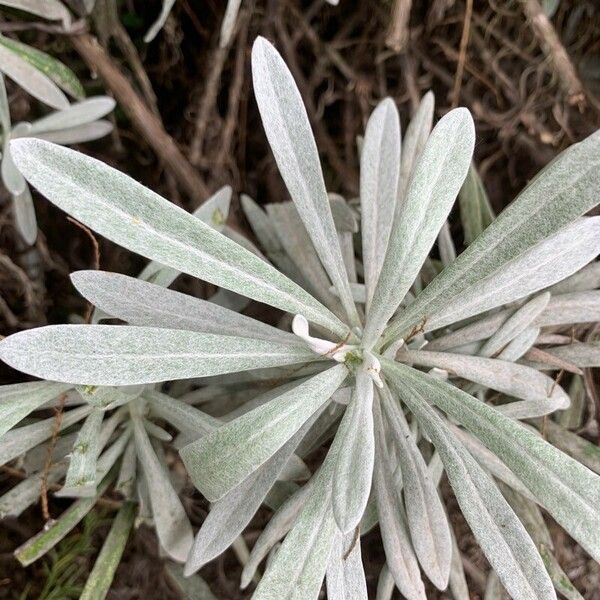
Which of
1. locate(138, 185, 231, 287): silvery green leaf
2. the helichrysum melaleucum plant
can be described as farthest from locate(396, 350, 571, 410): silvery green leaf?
locate(138, 185, 231, 287): silvery green leaf

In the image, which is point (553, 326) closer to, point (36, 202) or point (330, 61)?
point (330, 61)

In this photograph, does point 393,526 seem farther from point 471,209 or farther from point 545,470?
point 471,209

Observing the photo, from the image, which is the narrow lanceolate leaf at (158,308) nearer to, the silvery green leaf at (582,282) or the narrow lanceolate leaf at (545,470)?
the narrow lanceolate leaf at (545,470)

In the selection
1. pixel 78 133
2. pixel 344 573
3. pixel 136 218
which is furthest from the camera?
pixel 78 133

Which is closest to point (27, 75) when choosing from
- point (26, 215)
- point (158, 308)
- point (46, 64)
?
point (46, 64)

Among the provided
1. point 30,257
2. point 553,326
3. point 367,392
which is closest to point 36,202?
point 30,257
